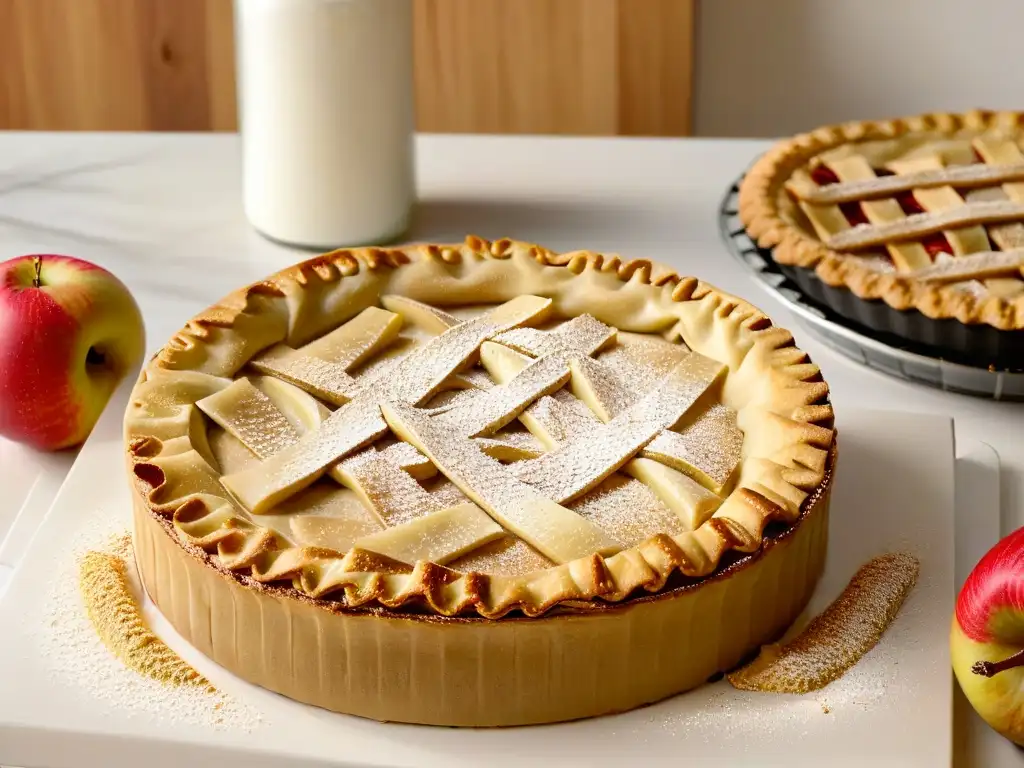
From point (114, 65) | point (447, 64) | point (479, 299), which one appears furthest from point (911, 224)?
point (114, 65)

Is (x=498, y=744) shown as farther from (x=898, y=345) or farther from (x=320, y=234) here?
(x=320, y=234)

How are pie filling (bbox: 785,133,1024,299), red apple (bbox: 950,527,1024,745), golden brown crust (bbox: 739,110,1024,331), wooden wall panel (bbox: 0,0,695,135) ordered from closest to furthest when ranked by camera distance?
1. red apple (bbox: 950,527,1024,745)
2. golden brown crust (bbox: 739,110,1024,331)
3. pie filling (bbox: 785,133,1024,299)
4. wooden wall panel (bbox: 0,0,695,135)

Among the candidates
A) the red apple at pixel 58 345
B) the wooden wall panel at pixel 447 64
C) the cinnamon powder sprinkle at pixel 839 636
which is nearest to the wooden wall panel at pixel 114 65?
the wooden wall panel at pixel 447 64

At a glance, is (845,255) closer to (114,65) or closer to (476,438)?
(476,438)

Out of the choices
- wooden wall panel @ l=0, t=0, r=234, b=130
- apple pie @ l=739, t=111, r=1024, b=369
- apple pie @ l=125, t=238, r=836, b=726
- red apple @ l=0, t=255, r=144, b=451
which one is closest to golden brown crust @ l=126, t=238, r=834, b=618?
apple pie @ l=125, t=238, r=836, b=726

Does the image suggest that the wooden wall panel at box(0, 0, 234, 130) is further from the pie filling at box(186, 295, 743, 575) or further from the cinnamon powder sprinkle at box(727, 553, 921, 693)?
the cinnamon powder sprinkle at box(727, 553, 921, 693)

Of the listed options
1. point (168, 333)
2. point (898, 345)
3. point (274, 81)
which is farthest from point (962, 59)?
point (168, 333)

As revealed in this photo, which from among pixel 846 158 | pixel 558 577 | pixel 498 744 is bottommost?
pixel 498 744
